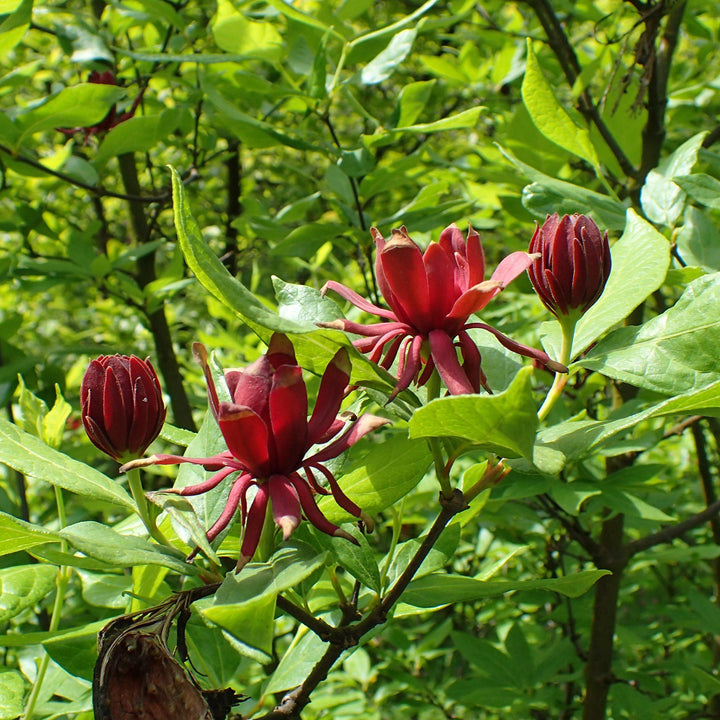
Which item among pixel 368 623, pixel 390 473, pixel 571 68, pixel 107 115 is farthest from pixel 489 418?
pixel 107 115

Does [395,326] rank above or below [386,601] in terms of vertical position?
above

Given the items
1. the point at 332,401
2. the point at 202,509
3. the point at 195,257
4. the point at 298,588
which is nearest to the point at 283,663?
the point at 298,588

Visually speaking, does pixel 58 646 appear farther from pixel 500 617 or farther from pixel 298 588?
pixel 500 617

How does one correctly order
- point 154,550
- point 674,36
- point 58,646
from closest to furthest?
point 154,550 → point 58,646 → point 674,36

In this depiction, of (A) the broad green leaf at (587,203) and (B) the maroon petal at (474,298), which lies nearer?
(B) the maroon petal at (474,298)

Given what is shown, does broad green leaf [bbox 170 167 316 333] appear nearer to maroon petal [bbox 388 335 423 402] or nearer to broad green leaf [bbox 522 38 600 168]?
maroon petal [bbox 388 335 423 402]

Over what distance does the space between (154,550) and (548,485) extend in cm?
78

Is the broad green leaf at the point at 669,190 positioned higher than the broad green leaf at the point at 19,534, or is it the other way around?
the broad green leaf at the point at 669,190

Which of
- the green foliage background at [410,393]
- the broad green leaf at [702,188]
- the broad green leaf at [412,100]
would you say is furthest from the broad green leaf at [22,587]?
the broad green leaf at [412,100]

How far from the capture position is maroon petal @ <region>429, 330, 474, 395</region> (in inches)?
21.4

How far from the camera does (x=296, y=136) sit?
1.49 m

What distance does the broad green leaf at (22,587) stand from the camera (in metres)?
0.75

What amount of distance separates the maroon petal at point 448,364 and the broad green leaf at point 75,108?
1127 mm

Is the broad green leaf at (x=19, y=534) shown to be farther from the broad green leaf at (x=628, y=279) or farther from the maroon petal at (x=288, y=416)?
the broad green leaf at (x=628, y=279)
